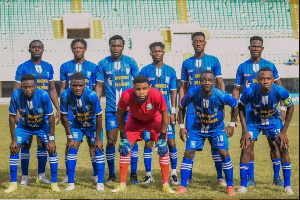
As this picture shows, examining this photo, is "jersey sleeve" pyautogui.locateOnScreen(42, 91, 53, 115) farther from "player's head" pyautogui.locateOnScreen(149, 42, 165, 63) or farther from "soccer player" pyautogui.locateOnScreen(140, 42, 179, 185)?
"player's head" pyautogui.locateOnScreen(149, 42, 165, 63)

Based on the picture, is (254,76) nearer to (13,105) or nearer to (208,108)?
(208,108)

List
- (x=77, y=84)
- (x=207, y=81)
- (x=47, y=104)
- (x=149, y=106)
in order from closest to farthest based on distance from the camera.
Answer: (x=207, y=81) < (x=149, y=106) < (x=77, y=84) < (x=47, y=104)

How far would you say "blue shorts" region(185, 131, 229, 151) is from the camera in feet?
22.0

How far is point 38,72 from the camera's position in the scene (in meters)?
7.70

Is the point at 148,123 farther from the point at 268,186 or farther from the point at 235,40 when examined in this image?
the point at 235,40

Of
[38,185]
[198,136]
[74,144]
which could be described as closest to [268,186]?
[198,136]

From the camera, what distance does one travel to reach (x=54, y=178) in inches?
272

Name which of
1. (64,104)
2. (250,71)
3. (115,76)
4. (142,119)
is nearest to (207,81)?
(142,119)

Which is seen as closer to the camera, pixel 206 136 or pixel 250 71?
pixel 206 136

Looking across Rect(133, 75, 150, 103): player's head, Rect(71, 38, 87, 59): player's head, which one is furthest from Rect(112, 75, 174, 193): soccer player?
Rect(71, 38, 87, 59): player's head

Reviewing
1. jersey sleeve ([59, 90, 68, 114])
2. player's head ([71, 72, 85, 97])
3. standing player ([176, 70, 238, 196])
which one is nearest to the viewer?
standing player ([176, 70, 238, 196])

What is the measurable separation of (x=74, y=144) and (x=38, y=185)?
0.89m

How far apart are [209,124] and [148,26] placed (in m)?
32.7

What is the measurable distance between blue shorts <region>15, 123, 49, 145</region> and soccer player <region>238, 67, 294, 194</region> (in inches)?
107
